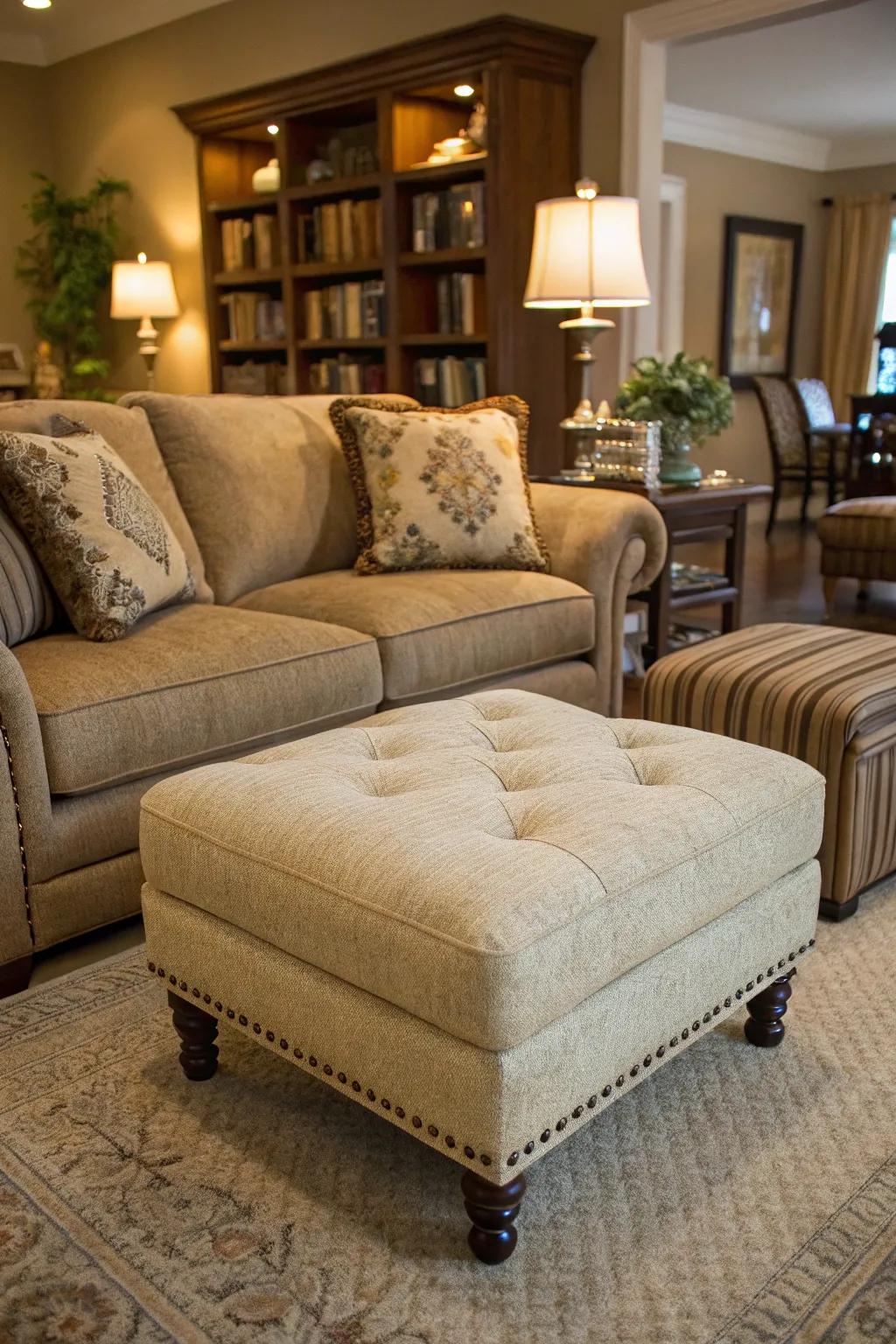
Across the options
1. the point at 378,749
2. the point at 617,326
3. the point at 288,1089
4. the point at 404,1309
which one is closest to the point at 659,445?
the point at 617,326

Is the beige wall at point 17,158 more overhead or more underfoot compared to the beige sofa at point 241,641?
more overhead

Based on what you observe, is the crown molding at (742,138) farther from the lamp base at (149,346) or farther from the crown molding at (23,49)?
the crown molding at (23,49)

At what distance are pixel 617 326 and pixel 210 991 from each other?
3.62 meters

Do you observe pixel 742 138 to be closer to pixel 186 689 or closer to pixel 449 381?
pixel 449 381

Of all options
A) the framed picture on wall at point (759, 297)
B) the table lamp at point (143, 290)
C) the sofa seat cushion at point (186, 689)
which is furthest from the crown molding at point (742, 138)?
the sofa seat cushion at point (186, 689)

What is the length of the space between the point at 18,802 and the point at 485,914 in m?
1.02

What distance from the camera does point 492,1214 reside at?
1.32 meters

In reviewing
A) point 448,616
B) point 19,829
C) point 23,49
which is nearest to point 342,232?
point 23,49

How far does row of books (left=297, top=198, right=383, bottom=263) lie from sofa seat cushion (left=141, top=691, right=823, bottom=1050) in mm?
3857

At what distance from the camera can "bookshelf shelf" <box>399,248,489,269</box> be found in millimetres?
4680

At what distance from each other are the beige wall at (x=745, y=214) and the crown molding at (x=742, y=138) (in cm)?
5

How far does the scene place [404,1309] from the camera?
128 cm

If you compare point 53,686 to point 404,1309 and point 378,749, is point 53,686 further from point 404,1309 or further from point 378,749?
point 404,1309

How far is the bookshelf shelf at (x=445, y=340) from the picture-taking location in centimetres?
485
